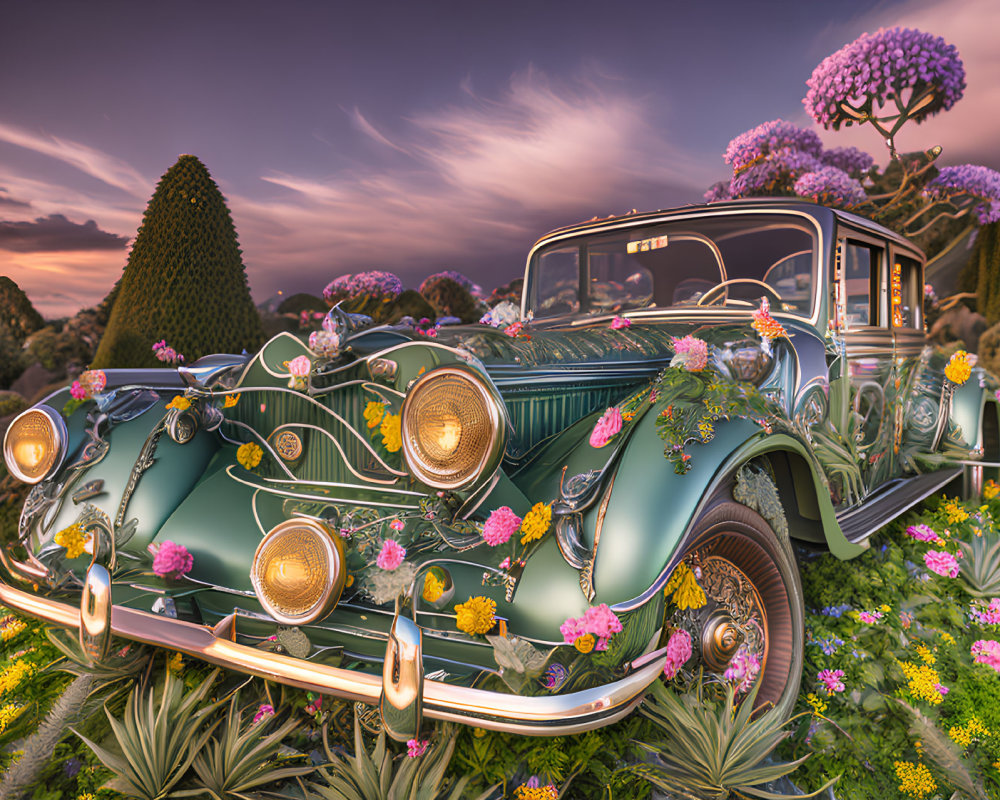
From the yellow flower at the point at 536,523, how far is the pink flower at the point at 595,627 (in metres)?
0.23

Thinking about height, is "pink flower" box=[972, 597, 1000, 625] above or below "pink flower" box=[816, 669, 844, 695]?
below

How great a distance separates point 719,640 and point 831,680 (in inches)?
35.3

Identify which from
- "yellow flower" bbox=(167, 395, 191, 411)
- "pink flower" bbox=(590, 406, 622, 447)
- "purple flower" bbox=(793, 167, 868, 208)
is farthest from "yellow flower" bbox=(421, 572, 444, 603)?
"purple flower" bbox=(793, 167, 868, 208)

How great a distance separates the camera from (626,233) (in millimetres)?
3328

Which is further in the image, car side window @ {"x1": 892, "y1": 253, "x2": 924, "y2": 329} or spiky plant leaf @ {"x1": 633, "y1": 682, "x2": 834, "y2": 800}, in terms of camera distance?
car side window @ {"x1": 892, "y1": 253, "x2": 924, "y2": 329}

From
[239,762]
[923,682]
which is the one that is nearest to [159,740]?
[239,762]

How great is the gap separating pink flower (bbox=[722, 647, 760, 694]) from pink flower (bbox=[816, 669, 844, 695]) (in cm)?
64

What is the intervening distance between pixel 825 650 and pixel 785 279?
Answer: 183cm

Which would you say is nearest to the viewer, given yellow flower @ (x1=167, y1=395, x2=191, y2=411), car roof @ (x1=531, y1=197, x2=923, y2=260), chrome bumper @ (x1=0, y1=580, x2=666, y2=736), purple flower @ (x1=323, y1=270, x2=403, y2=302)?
chrome bumper @ (x1=0, y1=580, x2=666, y2=736)

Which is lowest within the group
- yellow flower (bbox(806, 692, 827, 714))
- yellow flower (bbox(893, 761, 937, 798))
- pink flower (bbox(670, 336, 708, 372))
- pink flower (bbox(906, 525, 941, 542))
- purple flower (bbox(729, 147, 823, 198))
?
yellow flower (bbox(893, 761, 937, 798))

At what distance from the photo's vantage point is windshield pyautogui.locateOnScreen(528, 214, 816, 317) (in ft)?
9.73

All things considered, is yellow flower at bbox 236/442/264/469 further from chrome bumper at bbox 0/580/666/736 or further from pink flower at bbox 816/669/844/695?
pink flower at bbox 816/669/844/695

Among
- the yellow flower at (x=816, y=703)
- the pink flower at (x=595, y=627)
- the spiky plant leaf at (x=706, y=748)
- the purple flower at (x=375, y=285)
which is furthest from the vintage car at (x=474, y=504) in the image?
the purple flower at (x=375, y=285)

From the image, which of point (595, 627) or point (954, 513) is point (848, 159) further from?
point (595, 627)
